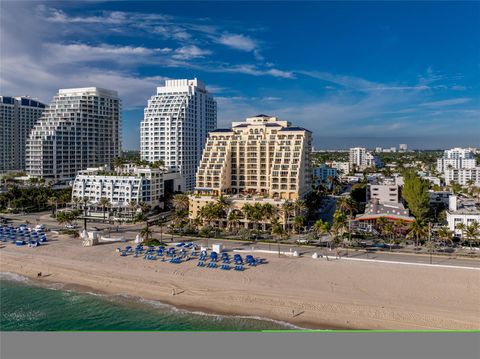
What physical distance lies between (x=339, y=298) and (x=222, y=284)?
1164 cm

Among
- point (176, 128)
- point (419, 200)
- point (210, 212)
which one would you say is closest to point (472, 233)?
point (419, 200)

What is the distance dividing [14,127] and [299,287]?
428 ft

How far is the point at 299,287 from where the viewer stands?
129 ft

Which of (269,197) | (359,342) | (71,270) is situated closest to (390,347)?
(359,342)

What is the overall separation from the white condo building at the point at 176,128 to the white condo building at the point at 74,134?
21.9m

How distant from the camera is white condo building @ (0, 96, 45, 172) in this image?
133375 mm

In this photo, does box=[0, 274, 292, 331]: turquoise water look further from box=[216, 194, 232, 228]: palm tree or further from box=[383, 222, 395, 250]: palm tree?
box=[216, 194, 232, 228]: palm tree

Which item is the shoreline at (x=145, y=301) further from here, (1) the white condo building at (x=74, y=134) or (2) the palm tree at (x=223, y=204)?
(1) the white condo building at (x=74, y=134)

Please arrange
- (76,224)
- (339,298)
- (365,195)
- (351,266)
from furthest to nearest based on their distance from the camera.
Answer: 1. (365,195)
2. (76,224)
3. (351,266)
4. (339,298)

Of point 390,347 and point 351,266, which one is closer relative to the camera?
point 390,347

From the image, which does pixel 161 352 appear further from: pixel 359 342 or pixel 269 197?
pixel 269 197

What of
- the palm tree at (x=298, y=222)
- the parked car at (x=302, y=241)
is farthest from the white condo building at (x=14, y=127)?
the parked car at (x=302, y=241)

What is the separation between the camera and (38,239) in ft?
197

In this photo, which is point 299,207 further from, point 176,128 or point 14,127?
point 14,127
